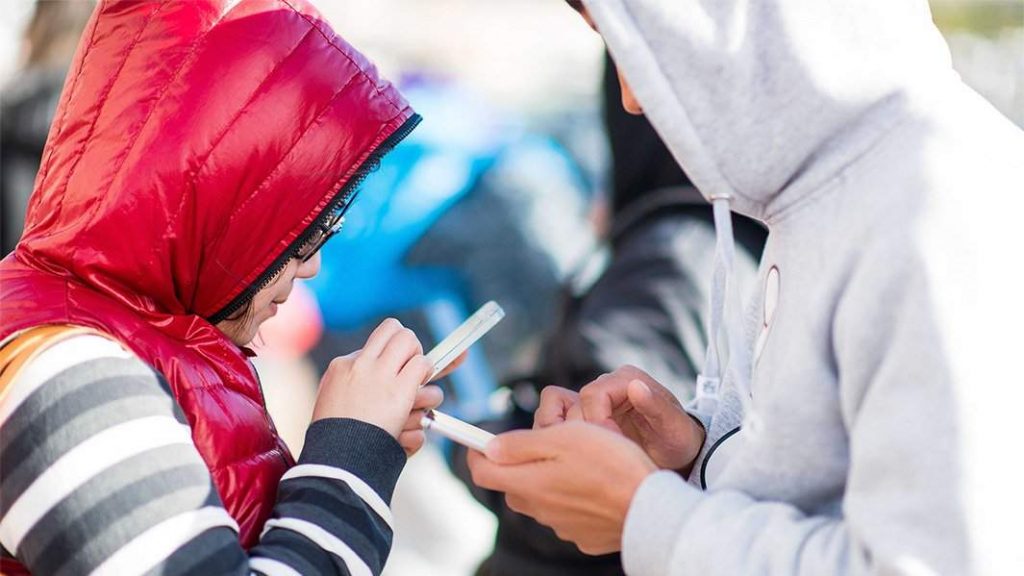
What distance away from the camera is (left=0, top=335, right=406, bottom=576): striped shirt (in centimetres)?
108

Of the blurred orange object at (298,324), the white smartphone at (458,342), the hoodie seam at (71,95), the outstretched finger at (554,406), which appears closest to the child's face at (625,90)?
the white smartphone at (458,342)

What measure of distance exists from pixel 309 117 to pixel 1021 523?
82 centimetres

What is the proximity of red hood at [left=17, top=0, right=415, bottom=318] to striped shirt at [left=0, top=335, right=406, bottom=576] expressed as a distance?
0.14 m

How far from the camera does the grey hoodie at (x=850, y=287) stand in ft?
3.04

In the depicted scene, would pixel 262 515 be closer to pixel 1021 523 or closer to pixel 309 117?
pixel 309 117

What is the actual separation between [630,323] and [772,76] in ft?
3.32

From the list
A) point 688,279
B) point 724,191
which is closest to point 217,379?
point 724,191

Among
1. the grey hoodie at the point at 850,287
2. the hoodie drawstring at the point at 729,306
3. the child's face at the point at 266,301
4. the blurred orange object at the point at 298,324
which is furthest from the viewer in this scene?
the blurred orange object at the point at 298,324

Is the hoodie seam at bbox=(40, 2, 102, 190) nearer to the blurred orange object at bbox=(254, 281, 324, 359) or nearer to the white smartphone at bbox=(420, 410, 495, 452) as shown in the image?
the white smartphone at bbox=(420, 410, 495, 452)

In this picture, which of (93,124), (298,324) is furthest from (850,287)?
(298,324)

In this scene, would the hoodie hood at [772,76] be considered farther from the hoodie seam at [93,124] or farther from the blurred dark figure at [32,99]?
the blurred dark figure at [32,99]

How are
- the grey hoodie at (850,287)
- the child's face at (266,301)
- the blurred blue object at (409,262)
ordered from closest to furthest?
the grey hoodie at (850,287) < the child's face at (266,301) < the blurred blue object at (409,262)

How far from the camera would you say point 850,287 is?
994 millimetres

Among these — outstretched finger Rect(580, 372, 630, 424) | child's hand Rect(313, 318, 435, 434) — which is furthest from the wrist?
child's hand Rect(313, 318, 435, 434)
